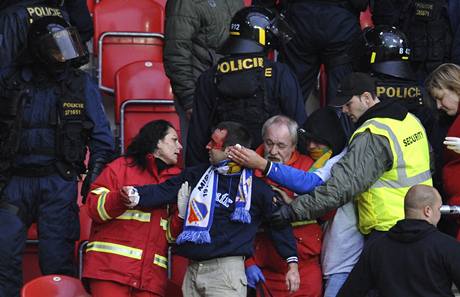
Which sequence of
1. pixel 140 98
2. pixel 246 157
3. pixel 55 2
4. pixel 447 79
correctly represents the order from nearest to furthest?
pixel 246 157, pixel 447 79, pixel 55 2, pixel 140 98

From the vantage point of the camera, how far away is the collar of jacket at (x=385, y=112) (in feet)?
22.0

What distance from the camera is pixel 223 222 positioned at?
6602mm

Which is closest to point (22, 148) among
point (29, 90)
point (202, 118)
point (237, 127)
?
point (29, 90)

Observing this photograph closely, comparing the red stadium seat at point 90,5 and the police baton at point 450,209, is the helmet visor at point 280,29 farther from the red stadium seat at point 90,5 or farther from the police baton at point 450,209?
the red stadium seat at point 90,5

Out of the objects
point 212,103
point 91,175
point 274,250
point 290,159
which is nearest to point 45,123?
point 91,175

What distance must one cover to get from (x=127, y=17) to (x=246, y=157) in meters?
3.51

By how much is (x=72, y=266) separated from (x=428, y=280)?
287cm

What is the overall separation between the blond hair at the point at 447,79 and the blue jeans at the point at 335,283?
4.43 feet

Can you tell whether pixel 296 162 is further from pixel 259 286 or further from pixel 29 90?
pixel 29 90

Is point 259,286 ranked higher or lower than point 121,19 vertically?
lower

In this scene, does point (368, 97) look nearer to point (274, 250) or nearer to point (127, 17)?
point (274, 250)

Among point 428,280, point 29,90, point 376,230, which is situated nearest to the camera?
point 428,280

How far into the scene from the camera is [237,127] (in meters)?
6.72

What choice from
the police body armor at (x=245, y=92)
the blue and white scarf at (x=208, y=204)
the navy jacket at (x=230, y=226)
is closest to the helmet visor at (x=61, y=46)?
the police body armor at (x=245, y=92)
